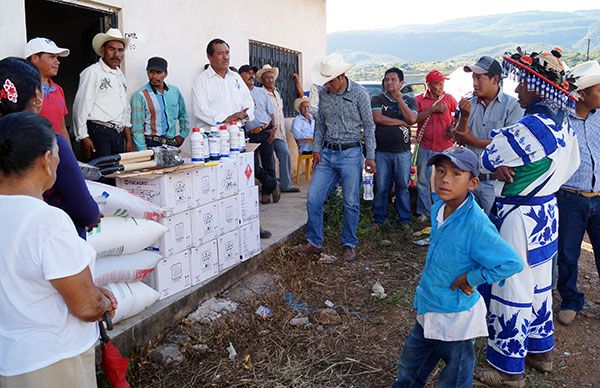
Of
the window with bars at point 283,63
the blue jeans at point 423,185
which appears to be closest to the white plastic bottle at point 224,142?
the blue jeans at point 423,185

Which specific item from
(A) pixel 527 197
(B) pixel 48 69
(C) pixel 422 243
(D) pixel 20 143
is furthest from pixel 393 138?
(D) pixel 20 143

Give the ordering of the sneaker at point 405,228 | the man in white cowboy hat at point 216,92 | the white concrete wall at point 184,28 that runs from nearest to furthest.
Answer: the white concrete wall at point 184,28 → the man in white cowboy hat at point 216,92 → the sneaker at point 405,228

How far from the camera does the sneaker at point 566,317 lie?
4.51m

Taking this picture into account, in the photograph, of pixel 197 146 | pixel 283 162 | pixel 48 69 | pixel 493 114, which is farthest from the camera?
pixel 283 162

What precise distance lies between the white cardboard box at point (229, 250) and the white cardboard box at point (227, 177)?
0.38 m

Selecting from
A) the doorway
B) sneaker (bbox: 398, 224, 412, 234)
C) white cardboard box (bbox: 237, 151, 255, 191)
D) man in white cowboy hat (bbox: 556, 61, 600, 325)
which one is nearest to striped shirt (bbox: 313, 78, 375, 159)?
white cardboard box (bbox: 237, 151, 255, 191)

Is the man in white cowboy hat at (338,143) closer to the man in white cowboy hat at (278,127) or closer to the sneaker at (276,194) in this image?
the sneaker at (276,194)

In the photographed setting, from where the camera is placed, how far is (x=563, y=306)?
462 cm

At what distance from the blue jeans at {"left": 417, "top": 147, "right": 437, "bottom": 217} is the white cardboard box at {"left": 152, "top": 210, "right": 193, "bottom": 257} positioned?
3782 millimetres

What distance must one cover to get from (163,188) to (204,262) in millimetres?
842

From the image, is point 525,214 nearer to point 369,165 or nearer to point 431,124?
point 369,165

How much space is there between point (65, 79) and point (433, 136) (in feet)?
19.9

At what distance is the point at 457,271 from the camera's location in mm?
2641

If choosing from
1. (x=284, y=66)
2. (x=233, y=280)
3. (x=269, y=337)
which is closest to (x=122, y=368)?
(x=269, y=337)
